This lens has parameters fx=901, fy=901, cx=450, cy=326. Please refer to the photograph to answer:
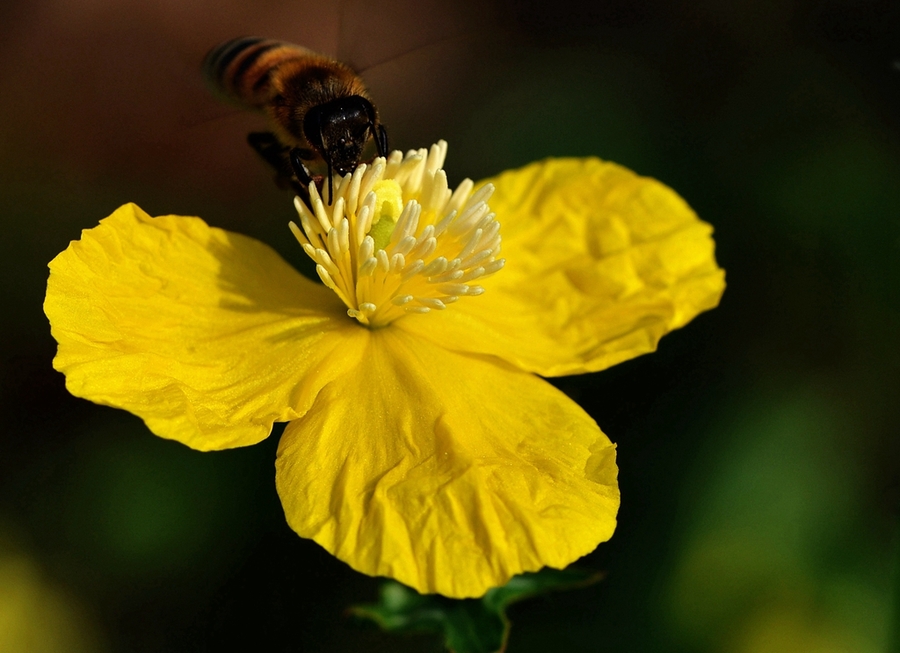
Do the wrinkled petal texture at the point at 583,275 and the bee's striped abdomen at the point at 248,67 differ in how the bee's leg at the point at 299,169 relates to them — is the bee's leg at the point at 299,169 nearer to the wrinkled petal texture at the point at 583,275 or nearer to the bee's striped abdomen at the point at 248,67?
the bee's striped abdomen at the point at 248,67

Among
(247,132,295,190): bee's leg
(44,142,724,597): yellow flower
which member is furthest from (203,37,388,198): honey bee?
(44,142,724,597): yellow flower

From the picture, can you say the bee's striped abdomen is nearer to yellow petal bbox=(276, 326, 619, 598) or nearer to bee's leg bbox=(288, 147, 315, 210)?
bee's leg bbox=(288, 147, 315, 210)

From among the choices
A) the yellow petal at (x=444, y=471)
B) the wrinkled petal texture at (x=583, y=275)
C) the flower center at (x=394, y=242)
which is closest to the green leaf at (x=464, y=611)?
the yellow petal at (x=444, y=471)

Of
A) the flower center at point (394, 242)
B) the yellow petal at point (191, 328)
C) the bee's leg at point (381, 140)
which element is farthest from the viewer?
the bee's leg at point (381, 140)

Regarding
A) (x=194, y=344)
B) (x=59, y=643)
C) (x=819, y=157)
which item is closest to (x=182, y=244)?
(x=194, y=344)

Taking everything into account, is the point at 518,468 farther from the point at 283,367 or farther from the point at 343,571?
the point at 343,571

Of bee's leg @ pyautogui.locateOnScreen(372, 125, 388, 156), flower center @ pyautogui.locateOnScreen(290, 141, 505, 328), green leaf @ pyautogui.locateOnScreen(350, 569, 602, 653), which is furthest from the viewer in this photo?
bee's leg @ pyautogui.locateOnScreen(372, 125, 388, 156)

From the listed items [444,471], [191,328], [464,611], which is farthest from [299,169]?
[464,611]

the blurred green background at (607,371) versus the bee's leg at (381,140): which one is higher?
the bee's leg at (381,140)
